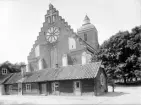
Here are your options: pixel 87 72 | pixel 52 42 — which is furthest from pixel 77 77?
pixel 52 42

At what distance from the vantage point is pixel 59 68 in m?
29.0

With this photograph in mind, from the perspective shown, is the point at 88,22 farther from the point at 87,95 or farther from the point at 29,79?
the point at 87,95

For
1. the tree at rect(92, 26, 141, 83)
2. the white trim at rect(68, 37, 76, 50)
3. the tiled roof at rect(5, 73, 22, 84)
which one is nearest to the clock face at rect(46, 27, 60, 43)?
the white trim at rect(68, 37, 76, 50)

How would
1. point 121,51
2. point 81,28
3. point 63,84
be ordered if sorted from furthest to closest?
point 81,28
point 121,51
point 63,84

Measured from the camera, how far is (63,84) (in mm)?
25438

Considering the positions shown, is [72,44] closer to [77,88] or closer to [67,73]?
[67,73]

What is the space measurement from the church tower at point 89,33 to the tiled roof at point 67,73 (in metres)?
34.7

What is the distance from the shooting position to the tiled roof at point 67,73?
23.7 metres

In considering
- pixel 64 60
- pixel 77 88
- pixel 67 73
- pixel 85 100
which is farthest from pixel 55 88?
pixel 64 60

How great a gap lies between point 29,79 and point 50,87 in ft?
16.6

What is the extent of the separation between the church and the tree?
4419 mm

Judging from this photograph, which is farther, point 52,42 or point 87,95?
point 52,42

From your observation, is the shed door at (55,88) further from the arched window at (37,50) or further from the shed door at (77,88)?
the arched window at (37,50)

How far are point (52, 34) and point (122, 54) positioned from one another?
1903cm
